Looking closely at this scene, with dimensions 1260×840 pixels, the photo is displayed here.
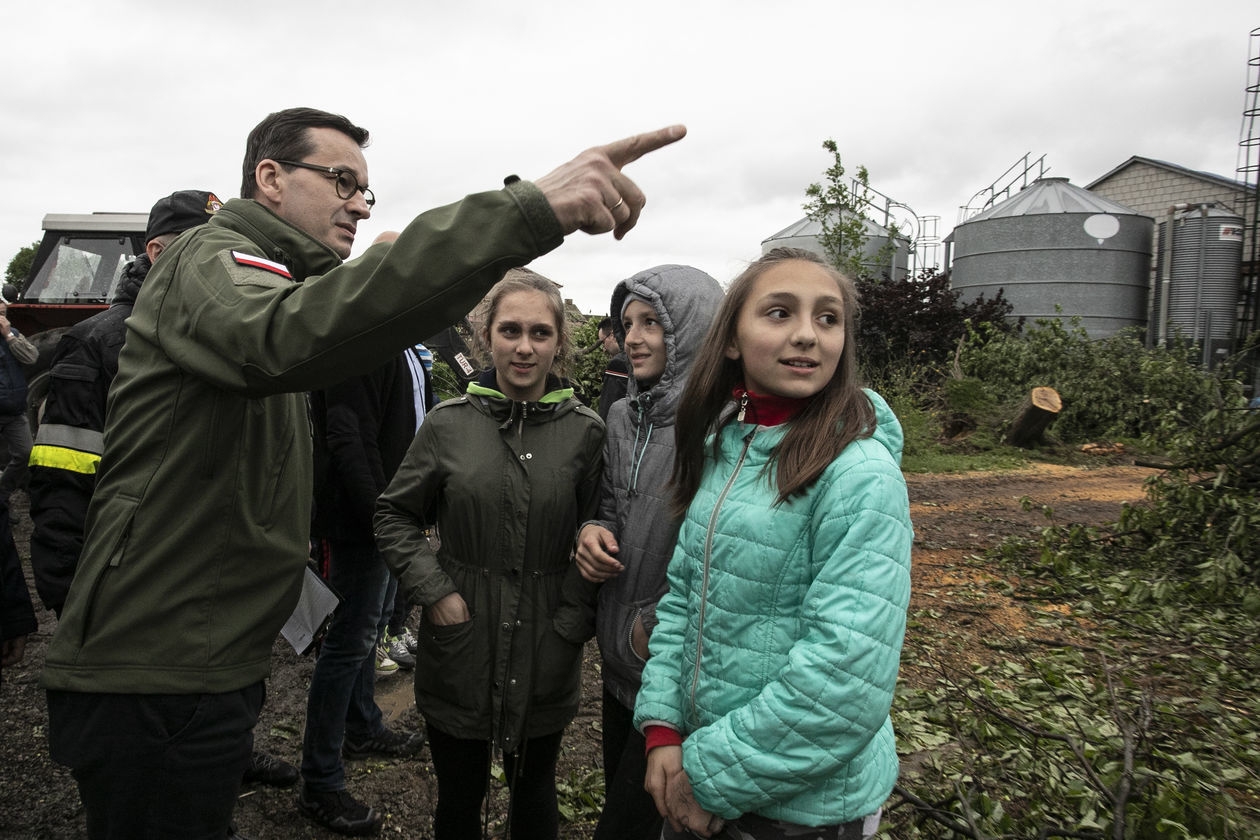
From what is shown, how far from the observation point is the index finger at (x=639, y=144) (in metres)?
1.33

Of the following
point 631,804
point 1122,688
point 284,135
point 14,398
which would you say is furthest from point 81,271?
point 1122,688

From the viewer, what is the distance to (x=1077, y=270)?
19984mm

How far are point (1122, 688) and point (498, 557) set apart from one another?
2.91 meters

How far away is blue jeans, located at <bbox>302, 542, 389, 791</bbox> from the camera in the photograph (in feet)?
8.91

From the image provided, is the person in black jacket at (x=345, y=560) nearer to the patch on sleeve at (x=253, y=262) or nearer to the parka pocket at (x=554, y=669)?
the parka pocket at (x=554, y=669)

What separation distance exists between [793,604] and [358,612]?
1.96m

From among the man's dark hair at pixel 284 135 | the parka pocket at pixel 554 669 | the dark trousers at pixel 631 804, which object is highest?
the man's dark hair at pixel 284 135

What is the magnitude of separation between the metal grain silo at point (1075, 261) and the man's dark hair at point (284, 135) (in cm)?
2095

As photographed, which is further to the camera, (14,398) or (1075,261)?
(1075,261)

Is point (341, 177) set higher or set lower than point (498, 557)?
higher

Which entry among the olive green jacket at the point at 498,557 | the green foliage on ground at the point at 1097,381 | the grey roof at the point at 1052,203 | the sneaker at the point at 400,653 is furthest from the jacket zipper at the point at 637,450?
the grey roof at the point at 1052,203

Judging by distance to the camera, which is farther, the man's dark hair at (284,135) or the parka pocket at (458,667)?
the parka pocket at (458,667)

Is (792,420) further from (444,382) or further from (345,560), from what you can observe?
(444,382)

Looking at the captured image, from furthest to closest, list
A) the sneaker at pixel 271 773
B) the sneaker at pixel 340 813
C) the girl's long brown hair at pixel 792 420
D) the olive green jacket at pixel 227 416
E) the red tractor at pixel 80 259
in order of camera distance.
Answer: the red tractor at pixel 80 259
the sneaker at pixel 271 773
the sneaker at pixel 340 813
the girl's long brown hair at pixel 792 420
the olive green jacket at pixel 227 416
